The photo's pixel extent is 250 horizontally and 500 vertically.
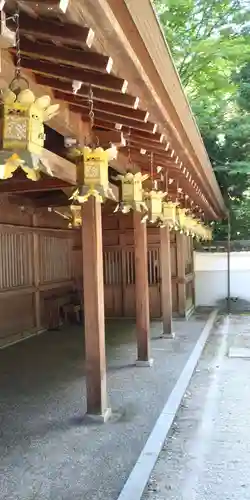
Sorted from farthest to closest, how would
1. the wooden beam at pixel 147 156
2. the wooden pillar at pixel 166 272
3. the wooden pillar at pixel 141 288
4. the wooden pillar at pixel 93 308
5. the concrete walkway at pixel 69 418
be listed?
the wooden pillar at pixel 166 272 → the wooden pillar at pixel 141 288 → the wooden beam at pixel 147 156 → the wooden pillar at pixel 93 308 → the concrete walkway at pixel 69 418

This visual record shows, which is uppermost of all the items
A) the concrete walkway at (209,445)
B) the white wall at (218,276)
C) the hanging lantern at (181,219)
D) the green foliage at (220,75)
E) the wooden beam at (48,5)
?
the green foliage at (220,75)

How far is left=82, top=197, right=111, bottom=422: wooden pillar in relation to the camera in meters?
4.66

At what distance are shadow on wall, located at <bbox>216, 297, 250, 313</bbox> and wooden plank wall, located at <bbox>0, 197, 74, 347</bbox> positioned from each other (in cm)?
495

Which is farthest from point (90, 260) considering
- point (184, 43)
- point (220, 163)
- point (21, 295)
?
point (220, 163)

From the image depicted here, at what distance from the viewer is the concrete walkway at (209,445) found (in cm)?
355

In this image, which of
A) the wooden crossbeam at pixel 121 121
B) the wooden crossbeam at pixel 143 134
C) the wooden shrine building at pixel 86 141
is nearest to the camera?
the wooden shrine building at pixel 86 141

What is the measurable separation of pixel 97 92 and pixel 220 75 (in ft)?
36.7

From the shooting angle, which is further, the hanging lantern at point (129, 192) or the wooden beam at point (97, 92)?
the hanging lantern at point (129, 192)

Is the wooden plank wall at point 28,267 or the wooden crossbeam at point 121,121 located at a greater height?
Result: the wooden crossbeam at point 121,121

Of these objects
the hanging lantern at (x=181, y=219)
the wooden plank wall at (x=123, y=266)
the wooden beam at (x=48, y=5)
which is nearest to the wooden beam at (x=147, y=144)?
the wooden beam at (x=48, y=5)

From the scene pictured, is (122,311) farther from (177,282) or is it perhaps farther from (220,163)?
(220,163)

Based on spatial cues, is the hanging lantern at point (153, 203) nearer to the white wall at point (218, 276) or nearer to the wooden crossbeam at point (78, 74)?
the wooden crossbeam at point (78, 74)

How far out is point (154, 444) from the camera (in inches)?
164

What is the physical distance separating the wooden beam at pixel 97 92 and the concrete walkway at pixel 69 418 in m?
2.51
